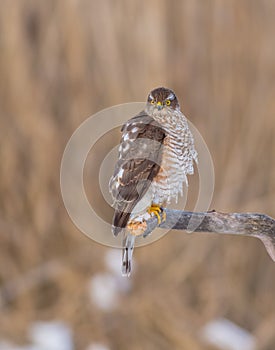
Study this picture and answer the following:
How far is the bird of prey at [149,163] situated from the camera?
0.91 m

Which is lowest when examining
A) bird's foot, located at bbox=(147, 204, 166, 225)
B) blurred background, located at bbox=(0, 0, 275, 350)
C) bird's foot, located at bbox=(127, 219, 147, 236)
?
bird's foot, located at bbox=(127, 219, 147, 236)

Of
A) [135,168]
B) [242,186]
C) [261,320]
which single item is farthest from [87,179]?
[135,168]

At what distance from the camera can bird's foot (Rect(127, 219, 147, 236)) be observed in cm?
89

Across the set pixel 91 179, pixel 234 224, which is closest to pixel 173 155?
pixel 234 224

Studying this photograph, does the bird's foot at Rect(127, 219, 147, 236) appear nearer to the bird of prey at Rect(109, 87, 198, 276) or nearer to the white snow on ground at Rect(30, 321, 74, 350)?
the bird of prey at Rect(109, 87, 198, 276)

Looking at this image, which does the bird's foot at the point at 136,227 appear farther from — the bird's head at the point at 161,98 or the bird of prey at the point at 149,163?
the bird's head at the point at 161,98

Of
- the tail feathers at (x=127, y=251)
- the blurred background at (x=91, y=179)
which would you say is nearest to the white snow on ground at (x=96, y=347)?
the blurred background at (x=91, y=179)

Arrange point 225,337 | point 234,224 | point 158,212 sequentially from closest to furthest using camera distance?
point 234,224 → point 158,212 → point 225,337

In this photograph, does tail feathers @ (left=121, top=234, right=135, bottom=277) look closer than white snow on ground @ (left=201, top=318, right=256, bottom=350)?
Yes

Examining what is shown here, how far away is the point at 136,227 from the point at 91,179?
164 centimetres

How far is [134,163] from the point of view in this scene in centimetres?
96

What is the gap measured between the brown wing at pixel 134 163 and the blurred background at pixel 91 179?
55.0 inches

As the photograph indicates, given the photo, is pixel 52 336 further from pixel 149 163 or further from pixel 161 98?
pixel 161 98

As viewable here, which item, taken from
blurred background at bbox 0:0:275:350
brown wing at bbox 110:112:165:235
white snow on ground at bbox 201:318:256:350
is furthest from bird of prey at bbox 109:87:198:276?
white snow on ground at bbox 201:318:256:350
